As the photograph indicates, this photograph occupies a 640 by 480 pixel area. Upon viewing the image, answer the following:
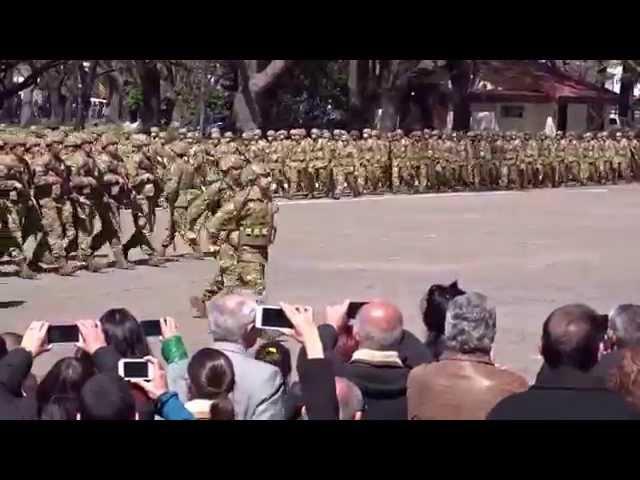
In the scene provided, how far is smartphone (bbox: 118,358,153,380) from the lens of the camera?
414 cm

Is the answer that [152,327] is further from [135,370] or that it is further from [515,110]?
[515,110]

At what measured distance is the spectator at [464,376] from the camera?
4.36m

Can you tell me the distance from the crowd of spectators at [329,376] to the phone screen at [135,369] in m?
0.04

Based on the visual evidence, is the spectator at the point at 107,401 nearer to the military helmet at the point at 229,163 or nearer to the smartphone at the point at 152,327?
the smartphone at the point at 152,327

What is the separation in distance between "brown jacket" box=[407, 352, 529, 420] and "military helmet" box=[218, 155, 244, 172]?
634 centimetres

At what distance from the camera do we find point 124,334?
16.4ft

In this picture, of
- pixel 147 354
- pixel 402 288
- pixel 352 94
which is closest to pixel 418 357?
pixel 147 354

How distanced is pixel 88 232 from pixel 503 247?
6.39 meters

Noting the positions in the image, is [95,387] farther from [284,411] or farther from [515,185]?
[515,185]

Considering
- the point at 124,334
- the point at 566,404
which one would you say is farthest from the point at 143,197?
the point at 566,404

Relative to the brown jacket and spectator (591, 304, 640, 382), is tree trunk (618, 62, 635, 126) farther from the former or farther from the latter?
the brown jacket

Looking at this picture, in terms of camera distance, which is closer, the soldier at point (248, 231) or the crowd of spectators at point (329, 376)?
the crowd of spectators at point (329, 376)

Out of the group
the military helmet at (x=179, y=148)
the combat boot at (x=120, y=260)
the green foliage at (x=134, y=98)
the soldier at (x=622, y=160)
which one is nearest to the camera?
the combat boot at (x=120, y=260)

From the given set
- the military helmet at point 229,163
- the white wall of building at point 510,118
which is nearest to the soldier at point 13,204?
the military helmet at point 229,163
